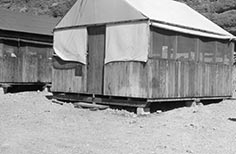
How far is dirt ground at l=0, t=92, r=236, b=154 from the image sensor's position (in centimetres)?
788

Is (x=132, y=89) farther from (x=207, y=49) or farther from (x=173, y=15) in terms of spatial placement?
(x=207, y=49)

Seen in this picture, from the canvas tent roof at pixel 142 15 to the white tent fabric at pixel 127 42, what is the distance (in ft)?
0.94

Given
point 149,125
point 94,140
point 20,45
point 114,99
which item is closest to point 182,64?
point 114,99

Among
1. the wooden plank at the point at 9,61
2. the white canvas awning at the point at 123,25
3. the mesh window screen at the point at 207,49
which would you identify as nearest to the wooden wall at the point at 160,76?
the mesh window screen at the point at 207,49

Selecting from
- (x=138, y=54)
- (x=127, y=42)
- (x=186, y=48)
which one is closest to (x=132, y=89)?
(x=138, y=54)

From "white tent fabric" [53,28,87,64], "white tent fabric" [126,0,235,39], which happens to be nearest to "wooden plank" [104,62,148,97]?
"white tent fabric" [53,28,87,64]

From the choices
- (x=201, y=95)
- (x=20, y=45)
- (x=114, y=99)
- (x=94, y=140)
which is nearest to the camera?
(x=94, y=140)

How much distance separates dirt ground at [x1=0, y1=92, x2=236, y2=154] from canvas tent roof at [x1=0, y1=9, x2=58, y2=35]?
6539 millimetres

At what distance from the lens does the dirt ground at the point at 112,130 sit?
788 cm

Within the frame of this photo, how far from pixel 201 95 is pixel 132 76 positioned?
3.40 m

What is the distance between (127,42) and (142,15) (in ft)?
3.48

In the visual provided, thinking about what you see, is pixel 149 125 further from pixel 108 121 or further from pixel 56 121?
pixel 56 121

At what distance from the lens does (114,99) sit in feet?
43.3

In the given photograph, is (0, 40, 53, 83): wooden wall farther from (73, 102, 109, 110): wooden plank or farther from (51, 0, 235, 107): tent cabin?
(73, 102, 109, 110): wooden plank
